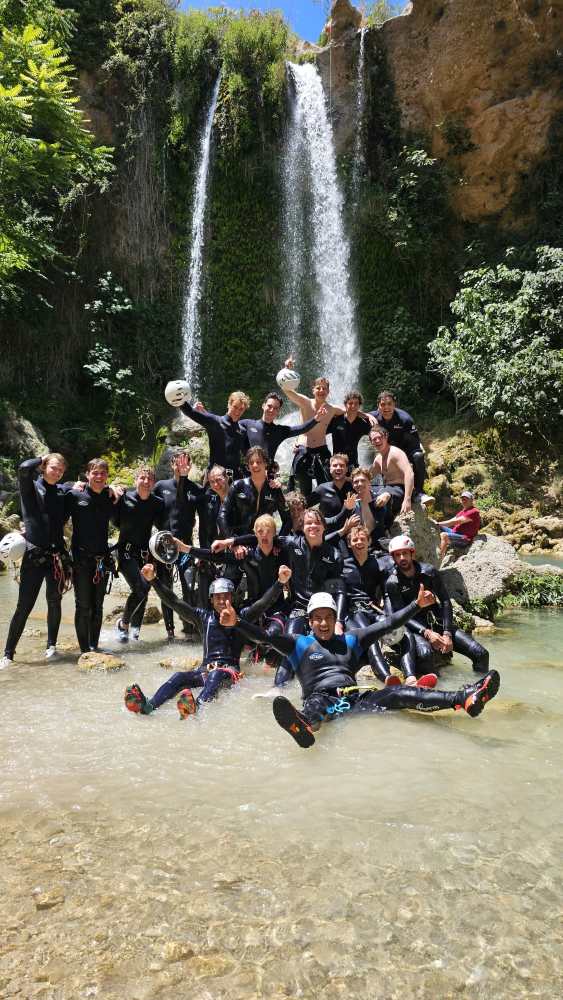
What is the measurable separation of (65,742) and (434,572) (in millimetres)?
3276

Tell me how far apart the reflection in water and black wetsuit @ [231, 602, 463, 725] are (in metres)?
0.15

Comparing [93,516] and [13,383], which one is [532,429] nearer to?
[93,516]

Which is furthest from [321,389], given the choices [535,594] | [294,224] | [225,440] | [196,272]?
[294,224]

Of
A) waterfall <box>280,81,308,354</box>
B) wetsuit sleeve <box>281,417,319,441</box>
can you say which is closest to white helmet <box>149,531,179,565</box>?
wetsuit sleeve <box>281,417,319,441</box>

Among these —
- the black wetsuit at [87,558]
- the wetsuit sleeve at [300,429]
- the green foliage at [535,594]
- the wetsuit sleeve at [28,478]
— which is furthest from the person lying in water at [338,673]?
the green foliage at [535,594]

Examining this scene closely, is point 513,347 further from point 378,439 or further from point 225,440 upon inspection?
point 225,440

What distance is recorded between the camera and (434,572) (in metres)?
5.82

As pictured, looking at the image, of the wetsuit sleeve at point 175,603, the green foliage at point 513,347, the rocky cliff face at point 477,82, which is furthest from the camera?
the rocky cliff face at point 477,82

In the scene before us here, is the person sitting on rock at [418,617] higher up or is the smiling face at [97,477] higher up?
the smiling face at [97,477]

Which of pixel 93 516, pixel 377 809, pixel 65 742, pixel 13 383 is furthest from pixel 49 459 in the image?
pixel 13 383

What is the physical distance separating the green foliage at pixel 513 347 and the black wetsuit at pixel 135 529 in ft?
35.6

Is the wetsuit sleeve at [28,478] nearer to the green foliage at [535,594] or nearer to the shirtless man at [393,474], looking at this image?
the shirtless man at [393,474]

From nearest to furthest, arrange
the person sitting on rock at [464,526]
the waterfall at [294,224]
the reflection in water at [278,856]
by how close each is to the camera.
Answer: the reflection in water at [278,856] < the person sitting on rock at [464,526] < the waterfall at [294,224]

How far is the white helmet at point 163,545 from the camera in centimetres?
621
